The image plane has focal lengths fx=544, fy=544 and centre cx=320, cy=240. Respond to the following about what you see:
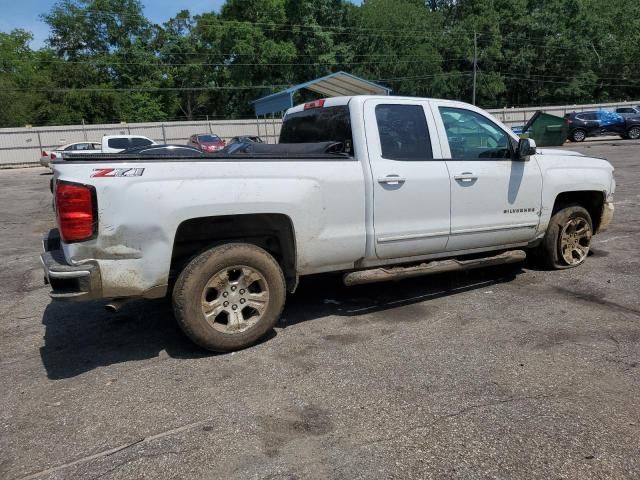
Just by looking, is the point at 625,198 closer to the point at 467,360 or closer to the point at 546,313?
the point at 546,313

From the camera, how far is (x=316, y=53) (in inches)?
2180

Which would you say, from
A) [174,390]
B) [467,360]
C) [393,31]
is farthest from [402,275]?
[393,31]

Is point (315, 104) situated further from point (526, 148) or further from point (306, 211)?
point (526, 148)

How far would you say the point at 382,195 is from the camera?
4672 mm

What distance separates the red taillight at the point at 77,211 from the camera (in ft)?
12.0

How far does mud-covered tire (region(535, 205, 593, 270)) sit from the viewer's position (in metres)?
6.04

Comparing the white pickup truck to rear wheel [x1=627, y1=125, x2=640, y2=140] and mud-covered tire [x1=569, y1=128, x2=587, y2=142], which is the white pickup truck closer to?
mud-covered tire [x1=569, y1=128, x2=587, y2=142]

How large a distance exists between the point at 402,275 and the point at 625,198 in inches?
330

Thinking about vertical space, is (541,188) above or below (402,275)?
above

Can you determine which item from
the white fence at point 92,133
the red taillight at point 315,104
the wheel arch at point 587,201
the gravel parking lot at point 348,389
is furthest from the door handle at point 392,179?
the white fence at point 92,133

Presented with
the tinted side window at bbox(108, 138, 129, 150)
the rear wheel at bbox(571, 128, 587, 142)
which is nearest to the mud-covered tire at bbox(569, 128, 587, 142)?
the rear wheel at bbox(571, 128, 587, 142)

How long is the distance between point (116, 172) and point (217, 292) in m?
1.16

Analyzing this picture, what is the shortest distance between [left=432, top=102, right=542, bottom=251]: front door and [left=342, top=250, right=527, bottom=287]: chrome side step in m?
0.14

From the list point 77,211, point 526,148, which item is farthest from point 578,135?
point 77,211
